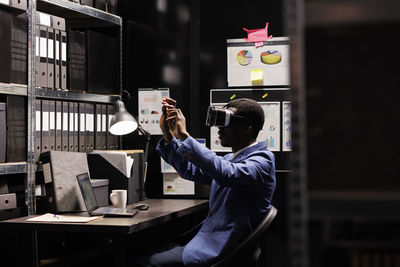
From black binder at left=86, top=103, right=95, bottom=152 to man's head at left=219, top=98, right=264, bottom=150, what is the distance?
107 cm

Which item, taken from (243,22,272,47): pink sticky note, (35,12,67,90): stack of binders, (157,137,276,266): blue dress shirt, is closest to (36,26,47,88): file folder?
(35,12,67,90): stack of binders

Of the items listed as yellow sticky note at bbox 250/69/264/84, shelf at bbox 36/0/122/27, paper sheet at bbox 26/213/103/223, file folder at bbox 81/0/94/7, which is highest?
file folder at bbox 81/0/94/7

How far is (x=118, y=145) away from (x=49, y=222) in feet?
4.40

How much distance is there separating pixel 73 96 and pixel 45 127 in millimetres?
301

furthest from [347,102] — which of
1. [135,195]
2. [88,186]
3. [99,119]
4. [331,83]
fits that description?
[99,119]

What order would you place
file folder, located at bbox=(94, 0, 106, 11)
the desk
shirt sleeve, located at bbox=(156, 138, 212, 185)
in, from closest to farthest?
the desk, shirt sleeve, located at bbox=(156, 138, 212, 185), file folder, located at bbox=(94, 0, 106, 11)

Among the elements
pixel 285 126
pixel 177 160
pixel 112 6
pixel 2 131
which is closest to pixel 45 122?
pixel 2 131

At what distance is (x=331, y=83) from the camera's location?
39.0 inches

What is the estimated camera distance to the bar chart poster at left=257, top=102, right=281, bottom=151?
3.47 m

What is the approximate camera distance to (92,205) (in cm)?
267

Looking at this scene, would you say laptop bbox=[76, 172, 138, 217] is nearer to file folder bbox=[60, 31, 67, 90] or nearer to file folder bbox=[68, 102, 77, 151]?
file folder bbox=[68, 102, 77, 151]

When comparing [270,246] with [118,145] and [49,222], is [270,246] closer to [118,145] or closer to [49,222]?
[118,145]

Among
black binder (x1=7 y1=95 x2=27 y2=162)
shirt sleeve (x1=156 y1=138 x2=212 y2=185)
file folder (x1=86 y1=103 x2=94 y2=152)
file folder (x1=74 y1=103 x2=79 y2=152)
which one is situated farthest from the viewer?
file folder (x1=86 y1=103 x2=94 y2=152)

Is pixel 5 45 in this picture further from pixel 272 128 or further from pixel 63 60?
pixel 272 128
